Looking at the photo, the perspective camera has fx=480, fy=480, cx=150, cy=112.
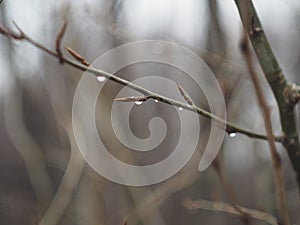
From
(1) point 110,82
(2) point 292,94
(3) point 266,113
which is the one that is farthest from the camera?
(1) point 110,82

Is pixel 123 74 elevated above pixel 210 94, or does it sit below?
above

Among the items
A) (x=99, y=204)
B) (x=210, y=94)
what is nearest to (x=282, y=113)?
(x=210, y=94)

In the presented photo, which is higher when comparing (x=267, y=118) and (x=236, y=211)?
(x=267, y=118)

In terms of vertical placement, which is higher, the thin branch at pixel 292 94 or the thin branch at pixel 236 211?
the thin branch at pixel 292 94

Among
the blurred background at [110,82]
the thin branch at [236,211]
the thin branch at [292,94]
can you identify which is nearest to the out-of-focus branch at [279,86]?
the thin branch at [292,94]

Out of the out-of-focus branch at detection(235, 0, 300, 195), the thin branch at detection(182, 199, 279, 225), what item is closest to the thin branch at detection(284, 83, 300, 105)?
the out-of-focus branch at detection(235, 0, 300, 195)

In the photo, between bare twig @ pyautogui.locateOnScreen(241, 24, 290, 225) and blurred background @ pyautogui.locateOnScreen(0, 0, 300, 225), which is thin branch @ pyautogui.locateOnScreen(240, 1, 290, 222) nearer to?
bare twig @ pyautogui.locateOnScreen(241, 24, 290, 225)

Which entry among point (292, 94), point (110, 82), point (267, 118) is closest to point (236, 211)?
point (292, 94)

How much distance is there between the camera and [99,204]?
2.10 meters

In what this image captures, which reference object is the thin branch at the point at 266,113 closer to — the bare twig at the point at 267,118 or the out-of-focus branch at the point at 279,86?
the bare twig at the point at 267,118

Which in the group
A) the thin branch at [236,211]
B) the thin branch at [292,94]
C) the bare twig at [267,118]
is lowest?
the thin branch at [236,211]

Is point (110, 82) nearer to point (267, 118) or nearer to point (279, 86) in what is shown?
point (279, 86)

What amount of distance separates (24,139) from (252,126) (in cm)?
130

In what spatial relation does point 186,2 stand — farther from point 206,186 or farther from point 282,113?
point 206,186
